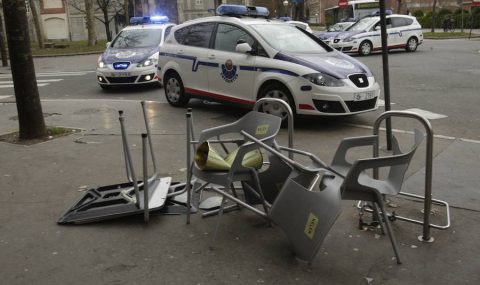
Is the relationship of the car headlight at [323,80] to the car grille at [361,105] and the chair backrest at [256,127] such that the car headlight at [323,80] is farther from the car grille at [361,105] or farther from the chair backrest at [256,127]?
the chair backrest at [256,127]

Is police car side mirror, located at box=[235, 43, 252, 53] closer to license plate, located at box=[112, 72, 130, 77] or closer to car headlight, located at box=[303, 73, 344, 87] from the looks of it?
car headlight, located at box=[303, 73, 344, 87]

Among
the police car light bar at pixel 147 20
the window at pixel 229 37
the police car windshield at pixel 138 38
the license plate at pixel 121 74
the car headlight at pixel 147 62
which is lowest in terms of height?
the license plate at pixel 121 74

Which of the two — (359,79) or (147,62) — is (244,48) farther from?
(147,62)

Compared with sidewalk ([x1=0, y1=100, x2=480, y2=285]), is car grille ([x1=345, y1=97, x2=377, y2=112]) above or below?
above

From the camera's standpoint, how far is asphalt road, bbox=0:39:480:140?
8.34m

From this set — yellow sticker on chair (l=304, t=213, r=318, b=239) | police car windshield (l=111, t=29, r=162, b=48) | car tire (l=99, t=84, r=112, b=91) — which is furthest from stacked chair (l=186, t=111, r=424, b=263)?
police car windshield (l=111, t=29, r=162, b=48)

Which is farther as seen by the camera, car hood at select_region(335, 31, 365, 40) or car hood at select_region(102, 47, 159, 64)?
A: car hood at select_region(335, 31, 365, 40)

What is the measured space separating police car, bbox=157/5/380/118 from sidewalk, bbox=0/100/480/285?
2.08 m

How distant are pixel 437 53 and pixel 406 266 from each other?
19.8 m

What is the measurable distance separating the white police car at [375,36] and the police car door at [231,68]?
12655 mm

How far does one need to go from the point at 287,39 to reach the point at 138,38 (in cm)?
633

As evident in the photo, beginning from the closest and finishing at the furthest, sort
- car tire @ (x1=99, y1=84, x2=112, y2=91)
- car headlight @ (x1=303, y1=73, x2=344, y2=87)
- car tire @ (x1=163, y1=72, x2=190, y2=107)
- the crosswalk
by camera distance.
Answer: car headlight @ (x1=303, y1=73, x2=344, y2=87) < car tire @ (x1=163, y1=72, x2=190, y2=107) < car tire @ (x1=99, y1=84, x2=112, y2=91) < the crosswalk

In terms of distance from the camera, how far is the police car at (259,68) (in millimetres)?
7621

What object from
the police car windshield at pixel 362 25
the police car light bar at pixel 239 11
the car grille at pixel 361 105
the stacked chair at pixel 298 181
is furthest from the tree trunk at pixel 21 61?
the police car windshield at pixel 362 25
